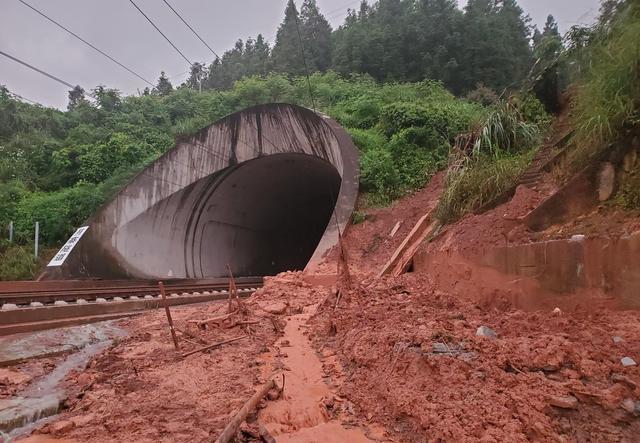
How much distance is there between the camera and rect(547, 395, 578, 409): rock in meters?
2.47

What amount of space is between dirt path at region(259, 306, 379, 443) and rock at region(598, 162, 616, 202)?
2842 millimetres

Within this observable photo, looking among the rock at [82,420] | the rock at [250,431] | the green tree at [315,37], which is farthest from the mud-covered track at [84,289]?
the green tree at [315,37]

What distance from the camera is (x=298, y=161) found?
1549cm

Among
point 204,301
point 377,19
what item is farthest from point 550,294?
point 377,19

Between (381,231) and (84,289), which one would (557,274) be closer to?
(381,231)

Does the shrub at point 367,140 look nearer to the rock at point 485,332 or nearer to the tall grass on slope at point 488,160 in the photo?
the tall grass on slope at point 488,160

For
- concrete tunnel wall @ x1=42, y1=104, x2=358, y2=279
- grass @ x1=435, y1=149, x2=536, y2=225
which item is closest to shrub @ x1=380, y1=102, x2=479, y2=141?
concrete tunnel wall @ x1=42, y1=104, x2=358, y2=279

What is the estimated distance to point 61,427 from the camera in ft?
10.3

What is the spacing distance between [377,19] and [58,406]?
3443 centimetres

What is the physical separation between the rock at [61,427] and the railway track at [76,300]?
4.21 meters

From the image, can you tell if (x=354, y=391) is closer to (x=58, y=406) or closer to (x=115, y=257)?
(x=58, y=406)

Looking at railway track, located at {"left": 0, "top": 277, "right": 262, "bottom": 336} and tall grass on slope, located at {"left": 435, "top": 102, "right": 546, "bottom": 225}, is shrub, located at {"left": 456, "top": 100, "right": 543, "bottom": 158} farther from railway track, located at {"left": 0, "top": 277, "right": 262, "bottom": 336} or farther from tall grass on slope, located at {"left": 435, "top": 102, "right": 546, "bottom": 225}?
railway track, located at {"left": 0, "top": 277, "right": 262, "bottom": 336}

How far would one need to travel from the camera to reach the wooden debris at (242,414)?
2.71m

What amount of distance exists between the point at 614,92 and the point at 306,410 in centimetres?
397
